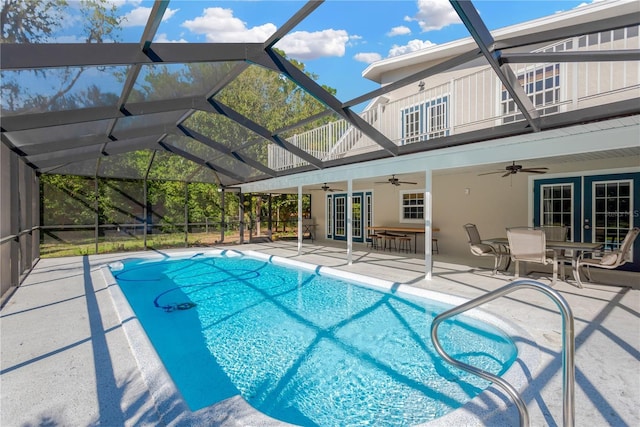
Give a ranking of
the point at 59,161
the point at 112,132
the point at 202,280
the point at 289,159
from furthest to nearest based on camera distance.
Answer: the point at 289,159 < the point at 59,161 < the point at 202,280 < the point at 112,132

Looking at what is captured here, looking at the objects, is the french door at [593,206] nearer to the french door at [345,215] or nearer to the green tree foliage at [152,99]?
the french door at [345,215]

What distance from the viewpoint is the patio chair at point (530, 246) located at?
6.09 m

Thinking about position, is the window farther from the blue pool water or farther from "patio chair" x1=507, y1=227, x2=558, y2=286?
the blue pool water

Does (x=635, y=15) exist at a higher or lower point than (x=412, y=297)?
higher

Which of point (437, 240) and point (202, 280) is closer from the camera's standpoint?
point (202, 280)

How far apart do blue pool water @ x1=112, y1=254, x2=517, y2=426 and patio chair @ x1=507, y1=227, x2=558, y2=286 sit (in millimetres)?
2222

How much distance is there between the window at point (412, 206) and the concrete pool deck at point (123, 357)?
5.18 meters

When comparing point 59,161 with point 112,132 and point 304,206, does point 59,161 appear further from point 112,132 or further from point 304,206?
point 304,206

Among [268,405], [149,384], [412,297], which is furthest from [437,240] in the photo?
[149,384]

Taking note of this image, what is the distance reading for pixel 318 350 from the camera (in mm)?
4363

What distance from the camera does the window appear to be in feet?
38.4

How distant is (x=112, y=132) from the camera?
303 inches

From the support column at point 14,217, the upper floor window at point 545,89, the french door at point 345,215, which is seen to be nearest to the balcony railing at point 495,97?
the upper floor window at point 545,89

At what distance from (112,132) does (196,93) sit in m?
2.67
